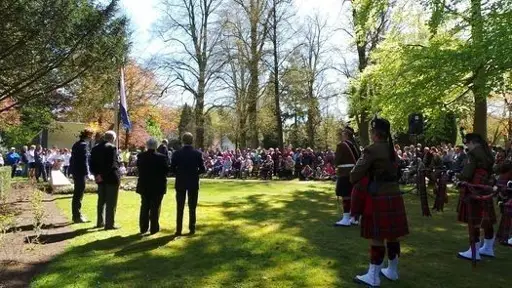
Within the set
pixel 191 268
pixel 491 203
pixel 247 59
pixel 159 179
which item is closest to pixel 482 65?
pixel 491 203

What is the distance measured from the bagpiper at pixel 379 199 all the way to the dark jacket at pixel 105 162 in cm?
499

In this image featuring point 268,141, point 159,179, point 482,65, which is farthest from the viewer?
point 268,141

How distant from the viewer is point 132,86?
4334cm

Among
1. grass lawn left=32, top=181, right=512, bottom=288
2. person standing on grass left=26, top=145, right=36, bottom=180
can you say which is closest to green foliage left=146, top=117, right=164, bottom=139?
person standing on grass left=26, top=145, right=36, bottom=180

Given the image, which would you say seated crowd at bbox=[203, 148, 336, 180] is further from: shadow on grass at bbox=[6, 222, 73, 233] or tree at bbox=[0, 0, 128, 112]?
shadow on grass at bbox=[6, 222, 73, 233]

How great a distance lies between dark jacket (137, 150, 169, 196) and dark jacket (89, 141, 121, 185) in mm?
831

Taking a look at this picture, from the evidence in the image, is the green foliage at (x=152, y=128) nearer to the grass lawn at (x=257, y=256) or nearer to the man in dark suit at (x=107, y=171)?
the grass lawn at (x=257, y=256)

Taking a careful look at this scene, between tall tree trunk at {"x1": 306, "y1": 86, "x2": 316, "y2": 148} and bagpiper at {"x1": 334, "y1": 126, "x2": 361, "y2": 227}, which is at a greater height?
tall tree trunk at {"x1": 306, "y1": 86, "x2": 316, "y2": 148}

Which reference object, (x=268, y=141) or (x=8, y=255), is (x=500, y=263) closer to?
(x=8, y=255)

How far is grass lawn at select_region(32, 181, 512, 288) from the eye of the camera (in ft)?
19.5

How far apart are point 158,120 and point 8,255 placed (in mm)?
43580

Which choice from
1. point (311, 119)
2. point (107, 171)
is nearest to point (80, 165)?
point (107, 171)

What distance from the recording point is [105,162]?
9.16 metres

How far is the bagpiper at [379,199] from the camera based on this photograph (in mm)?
5676
